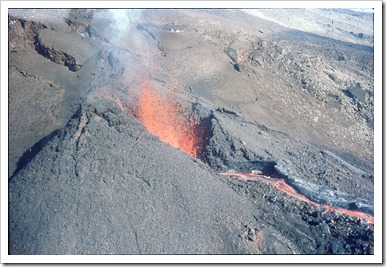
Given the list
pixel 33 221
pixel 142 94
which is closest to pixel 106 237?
pixel 33 221

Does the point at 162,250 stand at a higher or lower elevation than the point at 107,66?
lower

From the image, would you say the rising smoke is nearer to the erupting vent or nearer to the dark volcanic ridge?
the erupting vent

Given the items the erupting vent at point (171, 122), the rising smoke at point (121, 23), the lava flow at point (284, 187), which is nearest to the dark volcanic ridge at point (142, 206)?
the lava flow at point (284, 187)

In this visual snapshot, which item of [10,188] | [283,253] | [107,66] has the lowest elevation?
[10,188]

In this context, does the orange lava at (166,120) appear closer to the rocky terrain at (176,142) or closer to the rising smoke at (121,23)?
the rocky terrain at (176,142)

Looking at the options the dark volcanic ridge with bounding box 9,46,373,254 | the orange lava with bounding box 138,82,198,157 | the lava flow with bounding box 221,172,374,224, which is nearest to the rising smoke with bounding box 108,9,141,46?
the orange lava with bounding box 138,82,198,157

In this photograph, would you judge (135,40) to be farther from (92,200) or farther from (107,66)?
(92,200)

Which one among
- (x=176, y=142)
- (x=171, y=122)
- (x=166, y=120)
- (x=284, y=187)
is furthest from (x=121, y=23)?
(x=284, y=187)

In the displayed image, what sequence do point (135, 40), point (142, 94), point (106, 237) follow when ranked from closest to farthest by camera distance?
point (106, 237) → point (142, 94) → point (135, 40)
